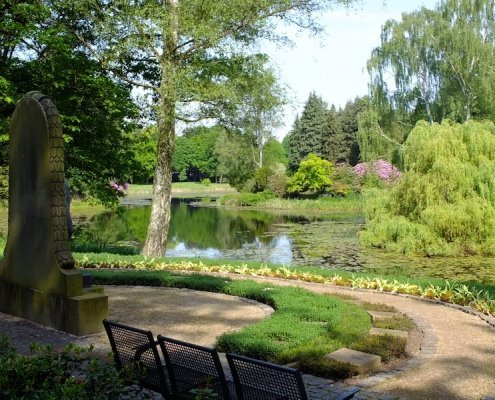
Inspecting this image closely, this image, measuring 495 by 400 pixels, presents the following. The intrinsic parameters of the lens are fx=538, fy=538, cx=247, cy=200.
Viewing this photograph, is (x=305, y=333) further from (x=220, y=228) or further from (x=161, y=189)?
(x=220, y=228)

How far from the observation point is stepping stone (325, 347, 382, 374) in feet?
19.3

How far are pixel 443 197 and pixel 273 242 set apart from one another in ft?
25.8

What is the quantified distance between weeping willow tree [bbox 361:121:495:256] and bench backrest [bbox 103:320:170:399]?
56.0 ft

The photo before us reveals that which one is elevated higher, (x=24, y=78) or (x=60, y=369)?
(x=24, y=78)

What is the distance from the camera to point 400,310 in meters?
9.30

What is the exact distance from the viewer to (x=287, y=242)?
24.9 metres

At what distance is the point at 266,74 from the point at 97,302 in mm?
10693

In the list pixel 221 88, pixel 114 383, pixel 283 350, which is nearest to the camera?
pixel 114 383

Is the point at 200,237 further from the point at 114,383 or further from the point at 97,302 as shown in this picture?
the point at 114,383

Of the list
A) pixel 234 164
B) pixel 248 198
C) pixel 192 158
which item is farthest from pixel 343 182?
pixel 192 158

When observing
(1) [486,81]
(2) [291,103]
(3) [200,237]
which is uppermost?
(1) [486,81]

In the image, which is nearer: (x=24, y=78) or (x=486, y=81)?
(x=24, y=78)

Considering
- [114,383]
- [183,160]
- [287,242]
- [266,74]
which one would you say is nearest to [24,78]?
[266,74]

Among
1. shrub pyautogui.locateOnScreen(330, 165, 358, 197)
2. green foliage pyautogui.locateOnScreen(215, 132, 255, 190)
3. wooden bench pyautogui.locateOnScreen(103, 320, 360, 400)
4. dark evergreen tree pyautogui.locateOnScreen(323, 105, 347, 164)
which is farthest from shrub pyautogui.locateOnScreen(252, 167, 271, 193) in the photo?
wooden bench pyautogui.locateOnScreen(103, 320, 360, 400)
